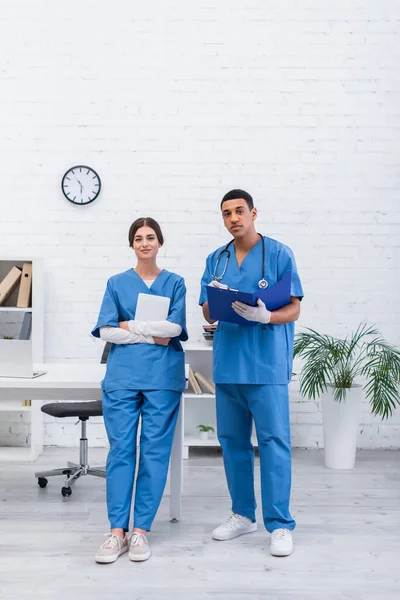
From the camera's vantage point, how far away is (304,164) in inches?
186

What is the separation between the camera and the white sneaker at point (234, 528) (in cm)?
295

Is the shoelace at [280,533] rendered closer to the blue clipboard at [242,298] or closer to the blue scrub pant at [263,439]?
the blue scrub pant at [263,439]

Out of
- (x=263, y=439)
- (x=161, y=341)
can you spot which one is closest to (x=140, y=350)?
(x=161, y=341)

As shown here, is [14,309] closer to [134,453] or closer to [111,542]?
[134,453]

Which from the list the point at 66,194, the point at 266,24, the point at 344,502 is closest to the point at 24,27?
the point at 66,194

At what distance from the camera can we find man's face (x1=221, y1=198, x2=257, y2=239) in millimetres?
2855

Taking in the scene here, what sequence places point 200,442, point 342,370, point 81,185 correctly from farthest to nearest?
point 81,185 → point 200,442 → point 342,370

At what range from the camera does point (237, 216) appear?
Result: 2.86 meters

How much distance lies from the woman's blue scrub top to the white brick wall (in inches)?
70.5

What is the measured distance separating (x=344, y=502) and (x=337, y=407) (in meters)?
0.80

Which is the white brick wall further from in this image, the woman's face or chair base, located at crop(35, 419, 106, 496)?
the woman's face

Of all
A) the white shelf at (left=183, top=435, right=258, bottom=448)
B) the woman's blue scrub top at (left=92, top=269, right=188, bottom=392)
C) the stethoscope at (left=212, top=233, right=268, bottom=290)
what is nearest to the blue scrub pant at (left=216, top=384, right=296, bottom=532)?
the woman's blue scrub top at (left=92, top=269, right=188, bottom=392)

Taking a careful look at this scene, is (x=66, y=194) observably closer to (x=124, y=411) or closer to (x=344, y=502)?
(x=124, y=411)

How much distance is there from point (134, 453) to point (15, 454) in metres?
1.91
